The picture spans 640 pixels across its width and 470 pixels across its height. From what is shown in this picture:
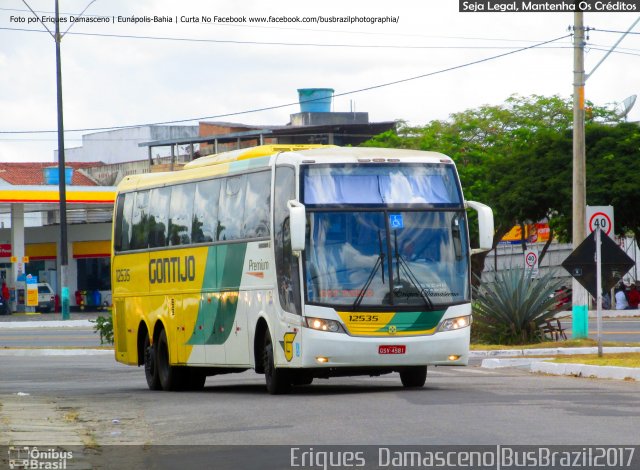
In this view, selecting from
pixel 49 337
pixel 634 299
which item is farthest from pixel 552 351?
pixel 634 299

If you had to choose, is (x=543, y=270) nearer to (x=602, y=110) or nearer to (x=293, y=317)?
(x=602, y=110)

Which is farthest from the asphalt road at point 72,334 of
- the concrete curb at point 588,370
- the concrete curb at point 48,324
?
the concrete curb at point 588,370

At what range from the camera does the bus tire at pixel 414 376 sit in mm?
19109

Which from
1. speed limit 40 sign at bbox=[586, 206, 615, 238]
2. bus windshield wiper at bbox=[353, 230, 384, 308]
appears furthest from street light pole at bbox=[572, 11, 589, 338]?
bus windshield wiper at bbox=[353, 230, 384, 308]

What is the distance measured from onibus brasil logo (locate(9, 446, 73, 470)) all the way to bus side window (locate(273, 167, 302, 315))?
6208 millimetres

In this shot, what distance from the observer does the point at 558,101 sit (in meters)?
71.2

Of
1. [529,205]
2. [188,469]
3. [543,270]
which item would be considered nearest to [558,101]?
[543,270]

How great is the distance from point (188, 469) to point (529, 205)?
42434 mm

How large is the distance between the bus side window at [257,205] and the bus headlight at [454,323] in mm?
2683

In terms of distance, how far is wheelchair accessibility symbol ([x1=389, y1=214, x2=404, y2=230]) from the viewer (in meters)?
18.0

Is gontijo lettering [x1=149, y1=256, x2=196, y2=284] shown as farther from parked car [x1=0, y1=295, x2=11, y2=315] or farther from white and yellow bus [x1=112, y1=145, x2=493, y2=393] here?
parked car [x1=0, y1=295, x2=11, y2=315]

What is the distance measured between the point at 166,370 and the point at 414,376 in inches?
185

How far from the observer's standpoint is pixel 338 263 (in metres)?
17.8

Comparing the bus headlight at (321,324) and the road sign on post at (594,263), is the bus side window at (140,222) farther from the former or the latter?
the road sign on post at (594,263)
